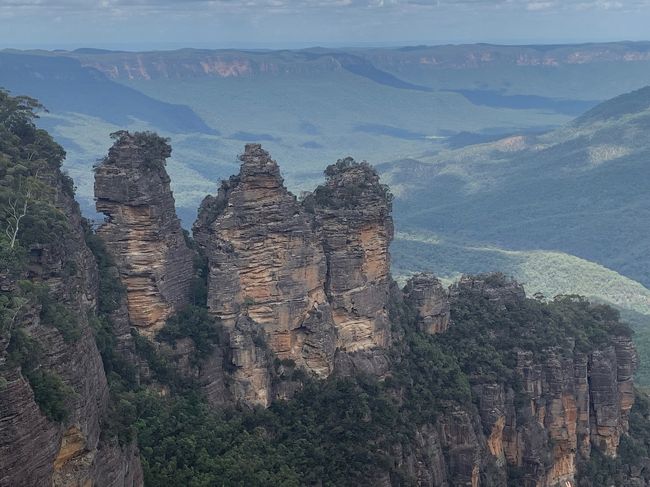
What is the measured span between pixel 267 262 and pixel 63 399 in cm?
1557

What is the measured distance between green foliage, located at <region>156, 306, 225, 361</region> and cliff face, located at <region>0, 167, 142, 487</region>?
274 inches

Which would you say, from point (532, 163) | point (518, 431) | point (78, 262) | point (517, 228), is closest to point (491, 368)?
point (518, 431)

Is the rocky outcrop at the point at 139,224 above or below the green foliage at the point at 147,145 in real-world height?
below

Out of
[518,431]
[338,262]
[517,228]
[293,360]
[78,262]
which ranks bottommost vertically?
[517,228]

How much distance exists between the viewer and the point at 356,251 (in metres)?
40.2

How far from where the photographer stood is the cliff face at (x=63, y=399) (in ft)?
68.9

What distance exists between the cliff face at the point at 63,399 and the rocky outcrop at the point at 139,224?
576 cm

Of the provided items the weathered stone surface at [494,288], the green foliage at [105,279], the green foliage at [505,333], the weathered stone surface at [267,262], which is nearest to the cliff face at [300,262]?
the weathered stone surface at [267,262]

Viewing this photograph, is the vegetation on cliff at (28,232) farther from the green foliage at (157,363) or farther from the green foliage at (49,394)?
the green foliage at (157,363)

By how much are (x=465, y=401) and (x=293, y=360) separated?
7.24 meters

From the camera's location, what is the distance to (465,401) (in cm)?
4166

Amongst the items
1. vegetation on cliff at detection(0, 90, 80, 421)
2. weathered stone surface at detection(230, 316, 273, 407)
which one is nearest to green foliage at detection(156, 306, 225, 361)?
weathered stone surface at detection(230, 316, 273, 407)

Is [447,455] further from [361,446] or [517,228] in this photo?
[517,228]

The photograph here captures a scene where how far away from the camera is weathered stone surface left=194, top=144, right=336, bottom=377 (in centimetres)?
3681
